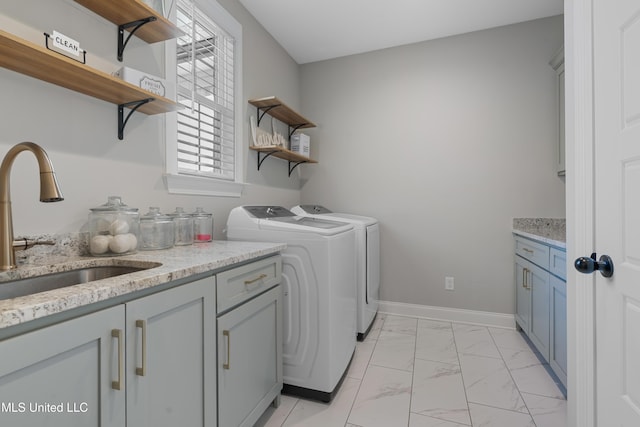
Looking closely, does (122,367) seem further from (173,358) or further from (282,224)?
(282,224)

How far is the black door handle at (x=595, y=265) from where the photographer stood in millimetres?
971

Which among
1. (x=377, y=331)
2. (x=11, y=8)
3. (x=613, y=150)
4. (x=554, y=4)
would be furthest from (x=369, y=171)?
(x=11, y=8)

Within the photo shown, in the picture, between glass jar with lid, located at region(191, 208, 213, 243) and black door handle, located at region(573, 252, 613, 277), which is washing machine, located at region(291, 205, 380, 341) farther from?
black door handle, located at region(573, 252, 613, 277)

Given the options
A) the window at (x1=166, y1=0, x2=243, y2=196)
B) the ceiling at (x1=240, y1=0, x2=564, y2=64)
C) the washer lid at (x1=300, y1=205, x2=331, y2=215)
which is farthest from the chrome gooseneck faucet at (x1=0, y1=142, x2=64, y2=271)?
the ceiling at (x1=240, y1=0, x2=564, y2=64)

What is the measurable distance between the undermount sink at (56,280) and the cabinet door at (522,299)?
102 inches

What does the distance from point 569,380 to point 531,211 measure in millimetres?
1797

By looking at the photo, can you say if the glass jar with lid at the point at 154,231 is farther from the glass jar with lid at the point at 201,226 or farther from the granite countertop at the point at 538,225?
the granite countertop at the point at 538,225

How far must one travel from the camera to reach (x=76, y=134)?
125cm

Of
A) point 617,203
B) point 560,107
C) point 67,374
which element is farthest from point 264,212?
point 560,107

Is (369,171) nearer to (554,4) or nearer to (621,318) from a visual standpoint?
(554,4)

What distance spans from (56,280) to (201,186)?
970mm

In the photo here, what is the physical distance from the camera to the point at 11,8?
3.43 ft

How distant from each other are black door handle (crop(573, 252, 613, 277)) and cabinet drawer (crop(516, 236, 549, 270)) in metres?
1.01

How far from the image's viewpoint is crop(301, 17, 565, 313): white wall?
264cm
